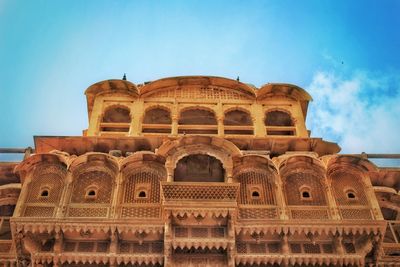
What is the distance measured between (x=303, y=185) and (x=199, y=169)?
268 centimetres

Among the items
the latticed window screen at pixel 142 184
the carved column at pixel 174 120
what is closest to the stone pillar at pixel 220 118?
the carved column at pixel 174 120

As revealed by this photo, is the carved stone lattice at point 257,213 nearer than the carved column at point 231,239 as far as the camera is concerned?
No

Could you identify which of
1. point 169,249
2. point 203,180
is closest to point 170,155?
point 203,180

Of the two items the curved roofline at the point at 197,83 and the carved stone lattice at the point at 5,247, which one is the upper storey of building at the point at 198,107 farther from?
the carved stone lattice at the point at 5,247

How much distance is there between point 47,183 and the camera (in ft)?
50.5

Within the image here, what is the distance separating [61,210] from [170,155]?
293 centimetres

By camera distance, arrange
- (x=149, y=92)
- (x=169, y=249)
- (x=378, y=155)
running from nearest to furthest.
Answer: (x=169, y=249) → (x=378, y=155) → (x=149, y=92)

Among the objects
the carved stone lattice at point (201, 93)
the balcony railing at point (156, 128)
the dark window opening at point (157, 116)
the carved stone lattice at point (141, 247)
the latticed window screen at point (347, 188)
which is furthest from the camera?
the carved stone lattice at point (201, 93)

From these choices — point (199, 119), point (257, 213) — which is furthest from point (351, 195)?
point (199, 119)

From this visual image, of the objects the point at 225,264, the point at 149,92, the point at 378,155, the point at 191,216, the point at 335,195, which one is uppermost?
the point at 149,92

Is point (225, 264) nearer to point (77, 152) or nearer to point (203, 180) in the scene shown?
point (203, 180)

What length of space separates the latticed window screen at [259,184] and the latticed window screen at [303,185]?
45 centimetres

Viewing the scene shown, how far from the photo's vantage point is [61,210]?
574 inches

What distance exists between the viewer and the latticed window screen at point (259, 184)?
15172 mm
